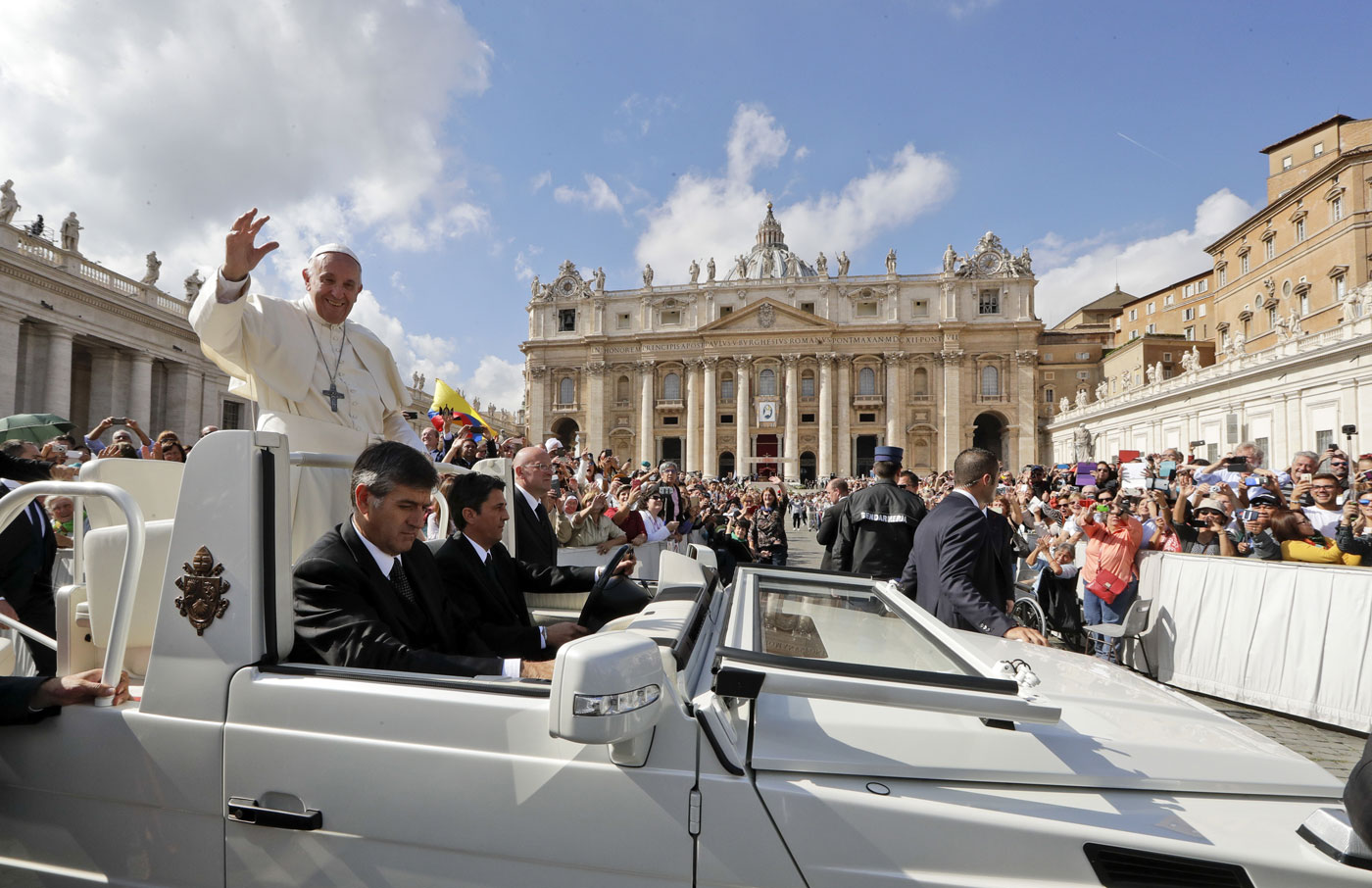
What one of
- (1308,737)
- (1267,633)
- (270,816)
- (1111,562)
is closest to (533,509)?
(270,816)

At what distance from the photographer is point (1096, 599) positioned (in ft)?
23.5

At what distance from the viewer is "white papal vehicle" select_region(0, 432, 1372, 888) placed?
138 centimetres

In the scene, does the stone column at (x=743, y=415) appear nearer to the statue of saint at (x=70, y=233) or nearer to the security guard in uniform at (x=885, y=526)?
the statue of saint at (x=70, y=233)

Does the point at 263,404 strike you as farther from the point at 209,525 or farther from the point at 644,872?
the point at 644,872

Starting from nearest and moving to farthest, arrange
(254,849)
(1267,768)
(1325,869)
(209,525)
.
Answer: (1325,869) → (1267,768) → (254,849) → (209,525)

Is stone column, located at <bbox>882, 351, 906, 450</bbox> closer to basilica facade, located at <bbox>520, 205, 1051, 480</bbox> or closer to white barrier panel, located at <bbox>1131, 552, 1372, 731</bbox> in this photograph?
basilica facade, located at <bbox>520, 205, 1051, 480</bbox>

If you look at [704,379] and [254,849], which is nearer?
[254,849]

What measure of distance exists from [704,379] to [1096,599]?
179 feet

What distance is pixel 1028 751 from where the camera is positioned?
5.05 ft

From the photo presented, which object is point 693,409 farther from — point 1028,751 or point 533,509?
point 1028,751

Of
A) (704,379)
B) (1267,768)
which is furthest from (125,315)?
(704,379)

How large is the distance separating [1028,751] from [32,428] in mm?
8433

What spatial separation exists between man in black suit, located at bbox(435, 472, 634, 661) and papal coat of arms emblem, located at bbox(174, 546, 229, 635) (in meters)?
0.96

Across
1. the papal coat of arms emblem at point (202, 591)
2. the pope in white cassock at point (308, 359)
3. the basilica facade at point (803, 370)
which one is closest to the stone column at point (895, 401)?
the basilica facade at point (803, 370)
